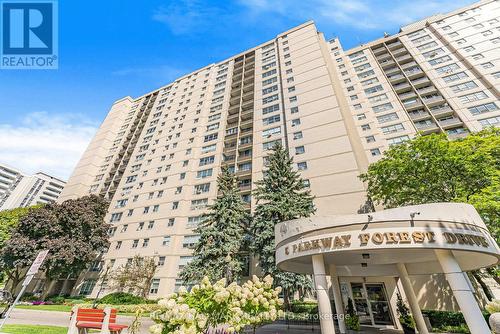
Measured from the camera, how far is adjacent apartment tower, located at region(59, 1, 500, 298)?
31.2 metres

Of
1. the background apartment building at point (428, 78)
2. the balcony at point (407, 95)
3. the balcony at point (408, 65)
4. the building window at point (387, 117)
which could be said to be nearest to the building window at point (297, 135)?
the background apartment building at point (428, 78)

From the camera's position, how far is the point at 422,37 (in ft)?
162

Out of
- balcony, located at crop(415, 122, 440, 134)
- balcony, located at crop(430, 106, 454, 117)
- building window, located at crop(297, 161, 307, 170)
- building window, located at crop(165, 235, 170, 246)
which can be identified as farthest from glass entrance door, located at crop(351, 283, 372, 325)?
balcony, located at crop(430, 106, 454, 117)

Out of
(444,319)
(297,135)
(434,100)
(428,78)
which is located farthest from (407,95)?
(444,319)

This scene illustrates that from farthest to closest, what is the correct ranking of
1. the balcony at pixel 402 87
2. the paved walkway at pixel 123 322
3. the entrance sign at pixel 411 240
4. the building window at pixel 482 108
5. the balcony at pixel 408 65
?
the balcony at pixel 408 65, the balcony at pixel 402 87, the building window at pixel 482 108, the paved walkway at pixel 123 322, the entrance sign at pixel 411 240

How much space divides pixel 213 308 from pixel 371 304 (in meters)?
17.2

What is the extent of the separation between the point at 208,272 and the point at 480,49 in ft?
179

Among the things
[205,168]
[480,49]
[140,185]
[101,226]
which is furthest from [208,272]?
[480,49]

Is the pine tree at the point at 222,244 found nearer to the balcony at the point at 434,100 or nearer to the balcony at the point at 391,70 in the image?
the balcony at the point at 434,100

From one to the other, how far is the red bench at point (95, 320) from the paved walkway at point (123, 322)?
6092mm

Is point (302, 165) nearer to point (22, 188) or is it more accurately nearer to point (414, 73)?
point (414, 73)

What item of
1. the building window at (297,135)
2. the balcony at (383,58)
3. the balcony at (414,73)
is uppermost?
the balcony at (383,58)

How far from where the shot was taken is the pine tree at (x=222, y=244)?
23.3m

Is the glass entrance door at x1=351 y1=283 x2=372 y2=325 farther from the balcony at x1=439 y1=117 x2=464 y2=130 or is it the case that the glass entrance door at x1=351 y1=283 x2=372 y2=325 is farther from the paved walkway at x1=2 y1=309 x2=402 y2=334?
the balcony at x1=439 y1=117 x2=464 y2=130
